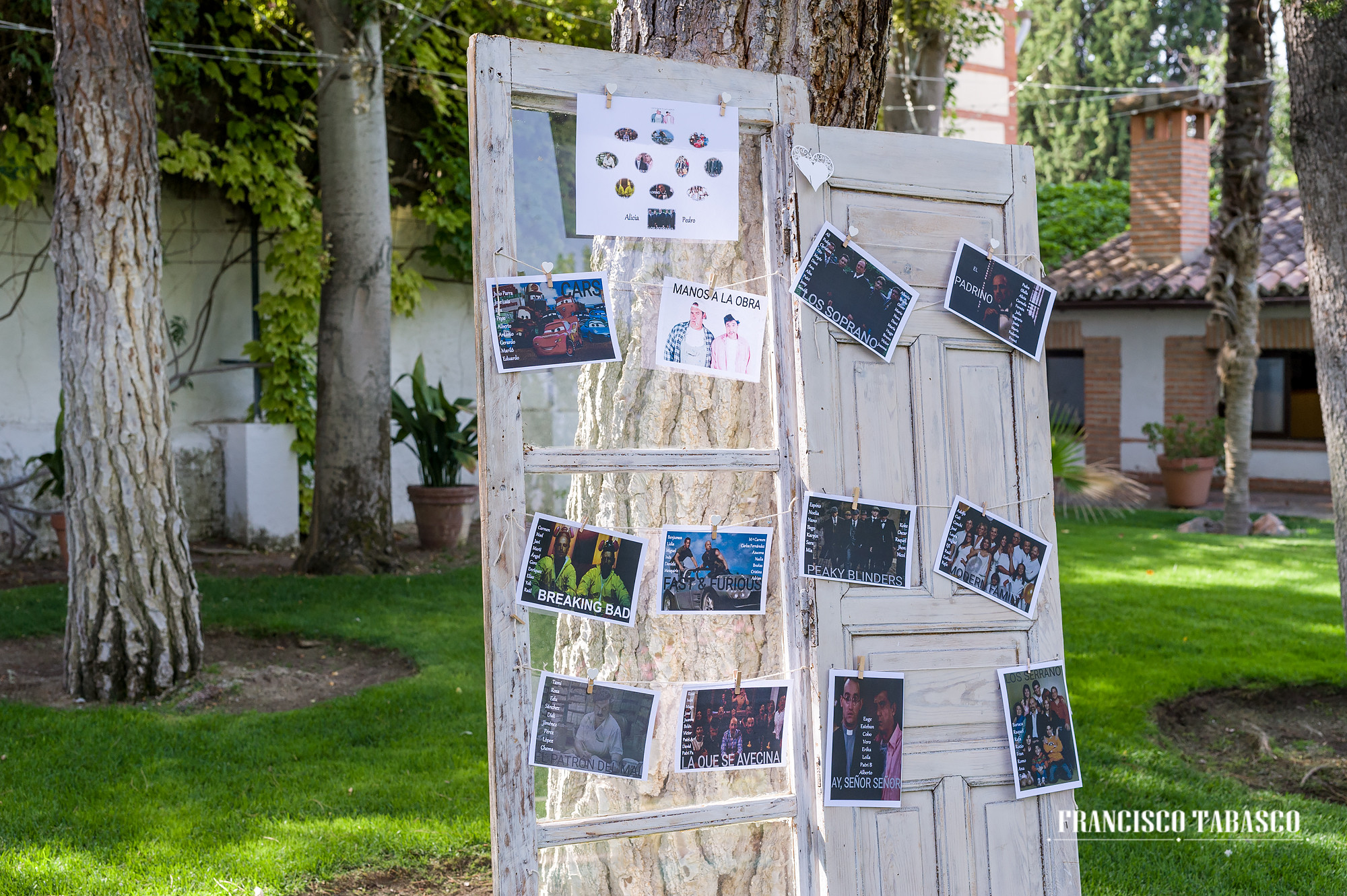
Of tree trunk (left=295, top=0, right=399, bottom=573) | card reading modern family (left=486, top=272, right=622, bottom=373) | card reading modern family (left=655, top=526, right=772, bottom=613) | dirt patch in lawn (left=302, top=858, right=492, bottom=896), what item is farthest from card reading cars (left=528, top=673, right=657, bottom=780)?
tree trunk (left=295, top=0, right=399, bottom=573)

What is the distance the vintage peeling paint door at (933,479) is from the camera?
2.34 meters

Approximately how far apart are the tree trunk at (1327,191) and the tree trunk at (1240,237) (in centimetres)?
652

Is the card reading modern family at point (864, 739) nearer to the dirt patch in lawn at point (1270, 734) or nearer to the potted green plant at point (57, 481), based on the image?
the dirt patch in lawn at point (1270, 734)

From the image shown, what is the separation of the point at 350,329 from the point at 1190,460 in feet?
31.1

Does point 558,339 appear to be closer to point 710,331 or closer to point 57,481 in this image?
point 710,331

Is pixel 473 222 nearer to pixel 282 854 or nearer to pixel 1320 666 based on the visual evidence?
pixel 282 854

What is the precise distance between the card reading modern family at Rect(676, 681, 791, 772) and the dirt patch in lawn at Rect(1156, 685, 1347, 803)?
250 centimetres

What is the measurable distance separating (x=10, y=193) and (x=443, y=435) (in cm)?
335

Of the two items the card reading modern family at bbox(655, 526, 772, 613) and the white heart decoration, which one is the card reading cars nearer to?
the card reading modern family at bbox(655, 526, 772, 613)

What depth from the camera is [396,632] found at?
19.3 ft

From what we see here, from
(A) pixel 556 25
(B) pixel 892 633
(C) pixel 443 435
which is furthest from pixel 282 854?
(A) pixel 556 25

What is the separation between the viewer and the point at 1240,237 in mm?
10164

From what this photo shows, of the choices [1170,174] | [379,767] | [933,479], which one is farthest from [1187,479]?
[933,479]

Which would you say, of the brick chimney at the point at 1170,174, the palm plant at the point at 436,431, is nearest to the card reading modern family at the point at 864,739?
the palm plant at the point at 436,431
